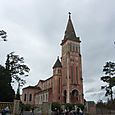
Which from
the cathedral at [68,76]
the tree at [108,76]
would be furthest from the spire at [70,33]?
the tree at [108,76]

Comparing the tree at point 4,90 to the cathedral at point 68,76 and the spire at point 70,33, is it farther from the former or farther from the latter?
the spire at point 70,33

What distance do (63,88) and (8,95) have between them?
80.7 ft

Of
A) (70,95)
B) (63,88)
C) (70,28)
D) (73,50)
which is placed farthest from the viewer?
(70,28)

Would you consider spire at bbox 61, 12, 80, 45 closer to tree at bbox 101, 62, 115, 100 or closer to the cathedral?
the cathedral

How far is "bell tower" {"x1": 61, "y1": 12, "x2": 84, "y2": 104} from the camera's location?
5359 cm

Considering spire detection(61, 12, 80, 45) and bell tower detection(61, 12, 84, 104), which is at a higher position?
spire detection(61, 12, 80, 45)

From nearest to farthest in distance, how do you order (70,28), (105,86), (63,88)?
(105,86), (63,88), (70,28)

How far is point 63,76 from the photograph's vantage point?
57.8 meters

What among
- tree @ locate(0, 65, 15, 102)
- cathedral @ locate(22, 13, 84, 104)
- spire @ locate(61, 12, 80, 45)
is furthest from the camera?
spire @ locate(61, 12, 80, 45)

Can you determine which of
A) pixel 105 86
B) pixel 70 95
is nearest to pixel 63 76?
pixel 70 95

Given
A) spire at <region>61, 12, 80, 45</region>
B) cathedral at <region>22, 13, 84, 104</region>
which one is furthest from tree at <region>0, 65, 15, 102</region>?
spire at <region>61, 12, 80, 45</region>

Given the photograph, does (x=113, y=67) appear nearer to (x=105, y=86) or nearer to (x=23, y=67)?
(x=105, y=86)

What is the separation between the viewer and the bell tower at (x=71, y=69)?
53594 millimetres

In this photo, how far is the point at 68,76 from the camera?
5453 cm
